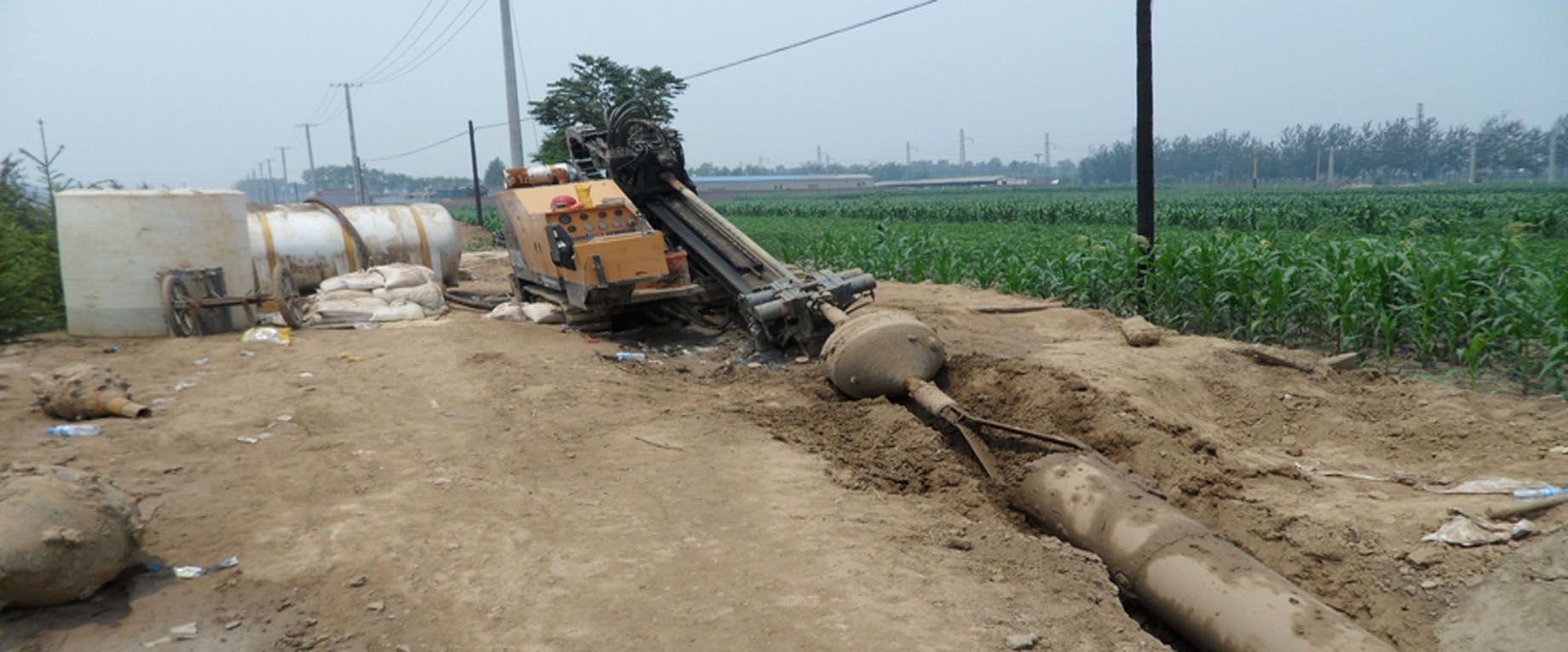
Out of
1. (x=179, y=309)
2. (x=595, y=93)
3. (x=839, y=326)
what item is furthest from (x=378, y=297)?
(x=595, y=93)

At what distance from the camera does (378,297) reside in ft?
37.8

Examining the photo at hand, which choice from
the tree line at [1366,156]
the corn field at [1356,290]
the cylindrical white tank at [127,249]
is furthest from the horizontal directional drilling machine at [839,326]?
the tree line at [1366,156]

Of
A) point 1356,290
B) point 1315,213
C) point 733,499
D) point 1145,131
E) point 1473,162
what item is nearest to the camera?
point 733,499

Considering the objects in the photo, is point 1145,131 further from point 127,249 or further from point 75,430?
point 127,249

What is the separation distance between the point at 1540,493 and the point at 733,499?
13.6 feet

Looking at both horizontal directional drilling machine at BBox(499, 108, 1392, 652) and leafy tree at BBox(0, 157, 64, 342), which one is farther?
leafy tree at BBox(0, 157, 64, 342)

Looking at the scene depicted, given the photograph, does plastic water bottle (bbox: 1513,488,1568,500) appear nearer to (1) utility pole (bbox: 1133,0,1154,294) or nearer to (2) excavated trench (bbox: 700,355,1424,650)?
(2) excavated trench (bbox: 700,355,1424,650)

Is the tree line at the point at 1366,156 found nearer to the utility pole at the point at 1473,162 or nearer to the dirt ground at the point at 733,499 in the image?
the utility pole at the point at 1473,162

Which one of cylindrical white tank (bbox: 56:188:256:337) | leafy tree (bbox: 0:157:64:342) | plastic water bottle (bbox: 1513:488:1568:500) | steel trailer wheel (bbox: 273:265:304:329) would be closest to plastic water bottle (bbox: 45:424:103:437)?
leafy tree (bbox: 0:157:64:342)

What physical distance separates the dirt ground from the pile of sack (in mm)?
2337

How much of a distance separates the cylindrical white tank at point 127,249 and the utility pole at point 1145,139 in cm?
1003

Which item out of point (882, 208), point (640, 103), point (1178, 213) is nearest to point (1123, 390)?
point (640, 103)

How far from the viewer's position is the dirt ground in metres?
3.68

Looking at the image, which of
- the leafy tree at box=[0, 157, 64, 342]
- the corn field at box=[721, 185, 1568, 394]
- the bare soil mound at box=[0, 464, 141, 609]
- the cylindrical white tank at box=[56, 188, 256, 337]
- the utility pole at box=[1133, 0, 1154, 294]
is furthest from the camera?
the utility pole at box=[1133, 0, 1154, 294]
